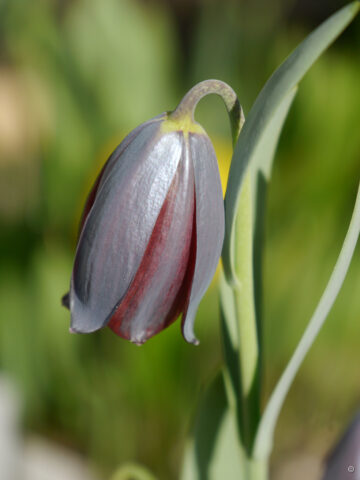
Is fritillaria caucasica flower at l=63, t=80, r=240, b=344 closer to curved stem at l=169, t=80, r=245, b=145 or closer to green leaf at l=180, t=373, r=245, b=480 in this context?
curved stem at l=169, t=80, r=245, b=145

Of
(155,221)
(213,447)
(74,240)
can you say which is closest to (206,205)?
(155,221)

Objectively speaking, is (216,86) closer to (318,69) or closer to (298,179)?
(298,179)

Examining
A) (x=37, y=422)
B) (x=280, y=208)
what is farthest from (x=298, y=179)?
(x=37, y=422)

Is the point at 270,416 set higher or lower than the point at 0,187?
higher

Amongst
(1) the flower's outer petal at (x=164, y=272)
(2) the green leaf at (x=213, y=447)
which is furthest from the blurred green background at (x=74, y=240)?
(1) the flower's outer petal at (x=164, y=272)

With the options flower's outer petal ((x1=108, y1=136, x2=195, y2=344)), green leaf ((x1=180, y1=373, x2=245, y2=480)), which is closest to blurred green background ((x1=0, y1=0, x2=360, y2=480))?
green leaf ((x1=180, y1=373, x2=245, y2=480))

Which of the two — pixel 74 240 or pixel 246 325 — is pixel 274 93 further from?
pixel 74 240
